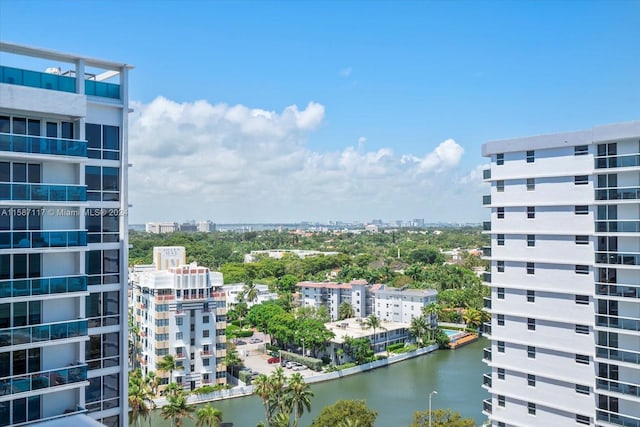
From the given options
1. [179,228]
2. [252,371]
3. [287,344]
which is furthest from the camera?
[179,228]

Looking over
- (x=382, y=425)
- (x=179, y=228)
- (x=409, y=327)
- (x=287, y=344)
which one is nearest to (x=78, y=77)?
(x=382, y=425)

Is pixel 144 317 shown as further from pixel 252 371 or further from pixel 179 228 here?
pixel 179 228

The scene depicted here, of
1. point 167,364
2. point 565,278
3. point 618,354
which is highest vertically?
point 565,278

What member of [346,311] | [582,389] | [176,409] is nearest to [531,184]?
[582,389]

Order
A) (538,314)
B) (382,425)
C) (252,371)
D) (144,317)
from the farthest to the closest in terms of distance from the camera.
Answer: (252,371) < (144,317) < (382,425) < (538,314)

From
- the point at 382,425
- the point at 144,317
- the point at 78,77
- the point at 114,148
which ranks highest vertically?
the point at 78,77

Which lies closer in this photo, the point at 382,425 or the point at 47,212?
the point at 47,212

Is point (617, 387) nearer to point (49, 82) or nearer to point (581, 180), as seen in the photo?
point (581, 180)

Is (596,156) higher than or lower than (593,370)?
higher
